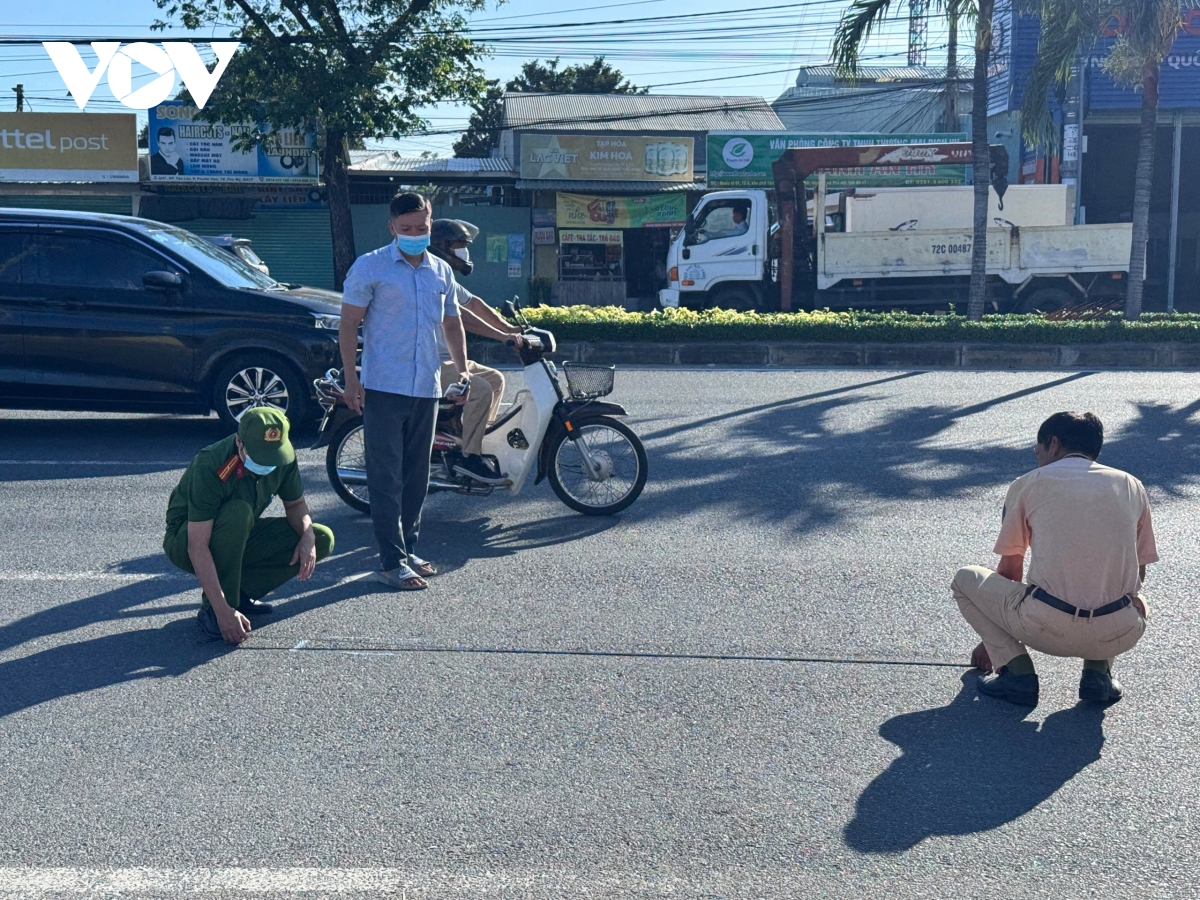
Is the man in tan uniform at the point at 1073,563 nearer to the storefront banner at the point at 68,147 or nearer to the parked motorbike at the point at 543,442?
the parked motorbike at the point at 543,442

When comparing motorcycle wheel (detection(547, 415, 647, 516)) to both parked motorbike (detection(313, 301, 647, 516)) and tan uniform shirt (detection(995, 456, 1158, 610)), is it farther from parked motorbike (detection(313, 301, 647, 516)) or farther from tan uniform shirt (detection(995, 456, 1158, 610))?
tan uniform shirt (detection(995, 456, 1158, 610))

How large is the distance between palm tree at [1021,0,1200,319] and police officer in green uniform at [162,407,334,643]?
14.8m

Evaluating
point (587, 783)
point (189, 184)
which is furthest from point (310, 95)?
point (587, 783)

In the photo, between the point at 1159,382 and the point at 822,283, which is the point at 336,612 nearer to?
the point at 1159,382

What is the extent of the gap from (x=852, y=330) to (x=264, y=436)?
11.6 metres

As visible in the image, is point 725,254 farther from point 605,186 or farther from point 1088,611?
point 1088,611

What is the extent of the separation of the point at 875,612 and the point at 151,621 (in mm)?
3219

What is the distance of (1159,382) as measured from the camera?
1316cm

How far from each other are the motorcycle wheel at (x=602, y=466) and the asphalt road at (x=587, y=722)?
5.5 inches

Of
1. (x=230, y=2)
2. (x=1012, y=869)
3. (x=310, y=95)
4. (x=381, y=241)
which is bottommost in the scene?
(x=1012, y=869)

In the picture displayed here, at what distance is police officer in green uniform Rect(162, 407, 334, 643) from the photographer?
16.6 feet

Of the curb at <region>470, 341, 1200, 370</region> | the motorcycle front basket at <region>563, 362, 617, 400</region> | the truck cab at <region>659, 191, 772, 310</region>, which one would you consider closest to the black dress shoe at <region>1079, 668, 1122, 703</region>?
the motorcycle front basket at <region>563, 362, 617, 400</region>

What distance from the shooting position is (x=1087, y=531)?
438 centimetres

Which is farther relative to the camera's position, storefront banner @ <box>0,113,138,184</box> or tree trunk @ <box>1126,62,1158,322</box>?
storefront banner @ <box>0,113,138,184</box>
